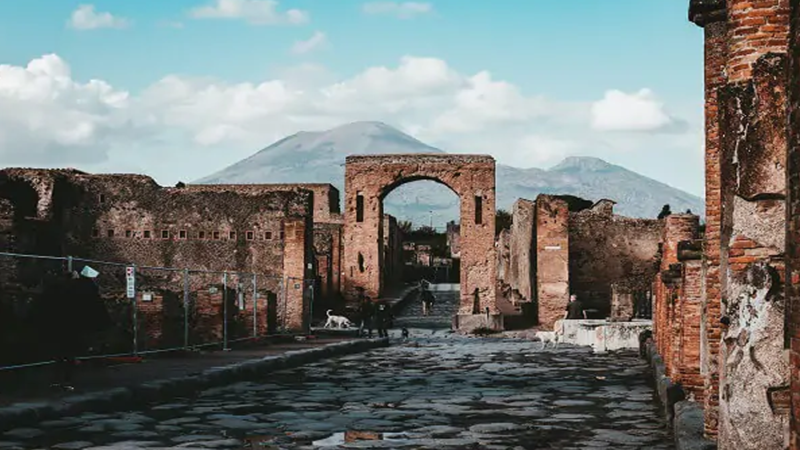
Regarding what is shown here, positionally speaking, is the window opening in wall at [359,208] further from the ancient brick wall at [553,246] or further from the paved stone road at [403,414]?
the paved stone road at [403,414]

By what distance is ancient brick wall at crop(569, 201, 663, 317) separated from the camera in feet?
108

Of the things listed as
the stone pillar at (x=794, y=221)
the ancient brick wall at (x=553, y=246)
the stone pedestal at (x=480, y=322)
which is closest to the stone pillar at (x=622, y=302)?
the ancient brick wall at (x=553, y=246)

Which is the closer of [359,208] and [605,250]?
[605,250]

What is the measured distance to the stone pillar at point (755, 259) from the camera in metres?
4.90

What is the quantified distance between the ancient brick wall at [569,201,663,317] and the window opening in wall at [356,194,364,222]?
6.58 metres

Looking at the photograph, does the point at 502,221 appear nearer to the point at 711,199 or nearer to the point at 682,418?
the point at 711,199

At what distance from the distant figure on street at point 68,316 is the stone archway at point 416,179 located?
2328 centimetres

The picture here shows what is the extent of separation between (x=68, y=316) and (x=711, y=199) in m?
5.97

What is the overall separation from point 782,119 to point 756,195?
0.36m

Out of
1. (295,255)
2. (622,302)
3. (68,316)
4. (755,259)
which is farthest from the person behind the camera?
(622,302)

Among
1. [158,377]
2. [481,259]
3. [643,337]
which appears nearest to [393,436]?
[158,377]

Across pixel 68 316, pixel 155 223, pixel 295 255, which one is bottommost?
pixel 68 316

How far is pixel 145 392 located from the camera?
10.1 m

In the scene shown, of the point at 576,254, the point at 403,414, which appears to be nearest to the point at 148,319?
the point at 403,414
